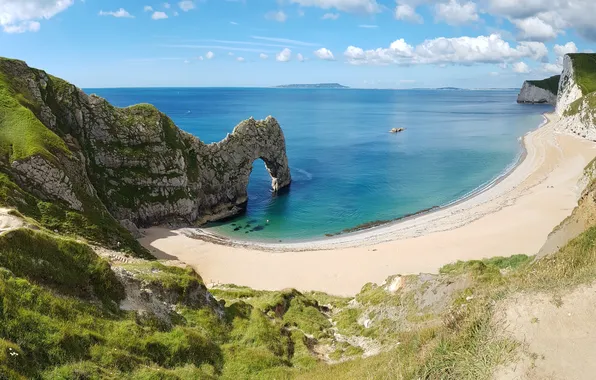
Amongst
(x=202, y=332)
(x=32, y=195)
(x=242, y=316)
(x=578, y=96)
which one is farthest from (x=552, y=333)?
(x=578, y=96)

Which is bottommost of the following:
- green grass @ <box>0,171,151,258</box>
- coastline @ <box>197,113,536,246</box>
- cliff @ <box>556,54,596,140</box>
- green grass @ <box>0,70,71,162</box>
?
coastline @ <box>197,113,536,246</box>

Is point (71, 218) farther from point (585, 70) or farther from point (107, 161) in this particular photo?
point (585, 70)

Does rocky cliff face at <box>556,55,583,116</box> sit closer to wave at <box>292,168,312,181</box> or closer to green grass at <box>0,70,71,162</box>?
wave at <box>292,168,312,181</box>

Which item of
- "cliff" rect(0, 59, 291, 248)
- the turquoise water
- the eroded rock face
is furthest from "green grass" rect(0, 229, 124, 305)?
the turquoise water

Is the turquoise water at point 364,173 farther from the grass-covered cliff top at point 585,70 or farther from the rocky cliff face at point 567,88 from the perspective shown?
the grass-covered cliff top at point 585,70

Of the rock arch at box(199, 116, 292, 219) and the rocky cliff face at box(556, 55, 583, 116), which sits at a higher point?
the rocky cliff face at box(556, 55, 583, 116)

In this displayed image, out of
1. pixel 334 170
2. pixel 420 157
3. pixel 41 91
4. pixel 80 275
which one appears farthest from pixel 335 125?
pixel 80 275
